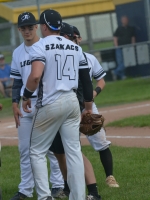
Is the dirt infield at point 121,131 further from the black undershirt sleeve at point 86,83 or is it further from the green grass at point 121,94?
the black undershirt sleeve at point 86,83

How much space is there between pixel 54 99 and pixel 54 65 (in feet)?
1.08

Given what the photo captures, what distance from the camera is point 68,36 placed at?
6.85 meters

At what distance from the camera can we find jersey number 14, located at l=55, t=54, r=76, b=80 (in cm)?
596

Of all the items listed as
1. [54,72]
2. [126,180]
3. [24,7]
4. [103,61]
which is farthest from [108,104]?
[54,72]

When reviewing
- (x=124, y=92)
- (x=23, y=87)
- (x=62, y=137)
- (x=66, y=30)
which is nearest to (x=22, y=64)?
(x=23, y=87)

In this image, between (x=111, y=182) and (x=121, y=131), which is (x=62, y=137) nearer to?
(x=111, y=182)

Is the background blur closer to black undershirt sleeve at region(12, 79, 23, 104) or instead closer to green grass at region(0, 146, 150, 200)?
green grass at region(0, 146, 150, 200)

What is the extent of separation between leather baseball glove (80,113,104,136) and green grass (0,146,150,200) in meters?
0.78

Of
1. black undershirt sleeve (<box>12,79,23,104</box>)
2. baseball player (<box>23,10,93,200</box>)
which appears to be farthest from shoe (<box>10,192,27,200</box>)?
black undershirt sleeve (<box>12,79,23,104</box>)

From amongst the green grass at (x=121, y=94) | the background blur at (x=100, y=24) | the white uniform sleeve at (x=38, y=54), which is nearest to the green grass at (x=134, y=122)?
the green grass at (x=121, y=94)

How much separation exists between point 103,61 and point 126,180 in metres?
11.9

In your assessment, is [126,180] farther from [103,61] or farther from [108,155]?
[103,61]

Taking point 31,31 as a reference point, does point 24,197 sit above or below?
below

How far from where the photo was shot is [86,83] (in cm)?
630
